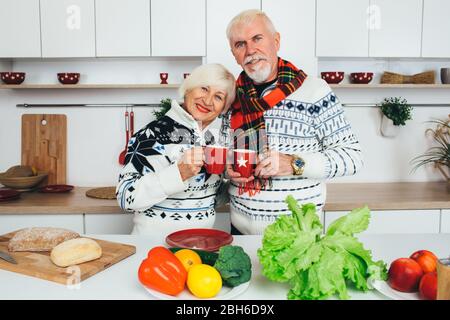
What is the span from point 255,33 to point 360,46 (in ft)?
3.95

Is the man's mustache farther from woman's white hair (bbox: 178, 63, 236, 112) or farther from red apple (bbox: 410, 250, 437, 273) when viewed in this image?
red apple (bbox: 410, 250, 437, 273)

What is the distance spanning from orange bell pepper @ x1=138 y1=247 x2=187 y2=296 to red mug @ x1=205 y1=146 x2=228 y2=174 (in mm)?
417

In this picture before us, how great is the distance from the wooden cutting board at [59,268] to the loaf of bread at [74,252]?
0.5 inches

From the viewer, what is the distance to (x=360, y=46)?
106 inches

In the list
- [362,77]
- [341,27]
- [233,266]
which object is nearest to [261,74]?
[233,266]

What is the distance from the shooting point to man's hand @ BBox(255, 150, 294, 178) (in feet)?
4.86

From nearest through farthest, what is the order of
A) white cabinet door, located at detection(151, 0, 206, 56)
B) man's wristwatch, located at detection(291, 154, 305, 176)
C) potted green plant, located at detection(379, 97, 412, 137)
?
man's wristwatch, located at detection(291, 154, 305, 176)
white cabinet door, located at detection(151, 0, 206, 56)
potted green plant, located at detection(379, 97, 412, 137)

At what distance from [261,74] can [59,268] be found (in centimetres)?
102

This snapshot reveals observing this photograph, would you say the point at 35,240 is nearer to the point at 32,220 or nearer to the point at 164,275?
the point at 164,275

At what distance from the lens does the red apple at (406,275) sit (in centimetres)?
103

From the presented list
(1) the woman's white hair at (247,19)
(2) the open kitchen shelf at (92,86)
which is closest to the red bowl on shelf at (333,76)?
(2) the open kitchen shelf at (92,86)

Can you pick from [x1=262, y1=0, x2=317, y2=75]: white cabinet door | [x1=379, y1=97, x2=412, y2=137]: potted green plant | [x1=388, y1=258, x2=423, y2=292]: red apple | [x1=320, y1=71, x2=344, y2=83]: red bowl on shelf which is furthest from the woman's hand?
[x1=379, y1=97, x2=412, y2=137]: potted green plant

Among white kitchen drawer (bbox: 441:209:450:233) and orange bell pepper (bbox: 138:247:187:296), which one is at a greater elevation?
orange bell pepper (bbox: 138:247:187:296)
